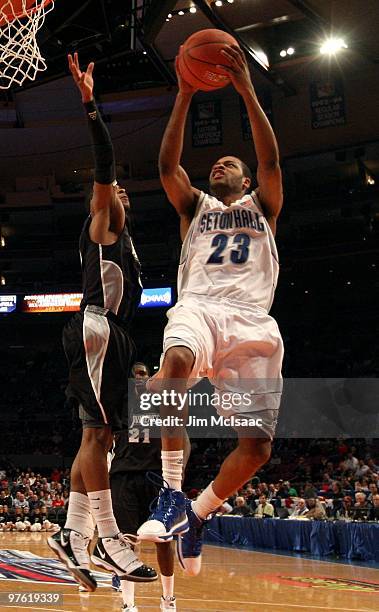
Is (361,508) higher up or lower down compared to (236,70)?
lower down

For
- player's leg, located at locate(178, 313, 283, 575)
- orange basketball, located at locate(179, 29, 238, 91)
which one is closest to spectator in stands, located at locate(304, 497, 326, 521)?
player's leg, located at locate(178, 313, 283, 575)

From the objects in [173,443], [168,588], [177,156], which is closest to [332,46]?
[177,156]

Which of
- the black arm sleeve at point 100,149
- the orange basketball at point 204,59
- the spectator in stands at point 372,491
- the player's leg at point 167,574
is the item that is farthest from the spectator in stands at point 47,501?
the orange basketball at point 204,59

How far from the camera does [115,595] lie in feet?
28.2

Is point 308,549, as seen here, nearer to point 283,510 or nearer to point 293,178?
point 283,510

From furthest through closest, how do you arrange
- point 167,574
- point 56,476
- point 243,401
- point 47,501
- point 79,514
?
1. point 56,476
2. point 47,501
3. point 167,574
4. point 79,514
5. point 243,401

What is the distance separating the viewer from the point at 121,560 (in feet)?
13.4

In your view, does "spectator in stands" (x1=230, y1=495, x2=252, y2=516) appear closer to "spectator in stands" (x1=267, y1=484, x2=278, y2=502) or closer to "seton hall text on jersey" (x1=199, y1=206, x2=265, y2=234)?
"spectator in stands" (x1=267, y1=484, x2=278, y2=502)

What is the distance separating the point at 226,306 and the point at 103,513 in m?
1.31

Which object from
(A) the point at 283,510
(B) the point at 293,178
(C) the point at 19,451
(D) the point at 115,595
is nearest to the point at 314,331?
(B) the point at 293,178

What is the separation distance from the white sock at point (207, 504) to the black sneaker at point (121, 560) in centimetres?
41

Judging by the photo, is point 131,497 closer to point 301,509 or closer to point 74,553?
point 74,553

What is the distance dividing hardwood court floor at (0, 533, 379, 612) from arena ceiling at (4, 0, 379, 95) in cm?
1025

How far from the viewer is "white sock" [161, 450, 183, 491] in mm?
3947
